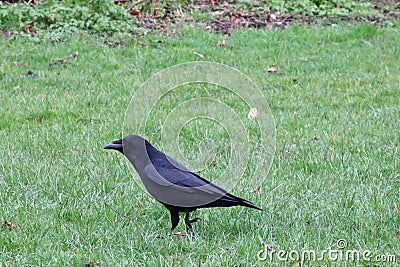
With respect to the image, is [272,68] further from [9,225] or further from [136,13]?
[9,225]

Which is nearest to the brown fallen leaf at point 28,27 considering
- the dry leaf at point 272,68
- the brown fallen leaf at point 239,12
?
the brown fallen leaf at point 239,12

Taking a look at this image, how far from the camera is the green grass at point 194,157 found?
418 centimetres

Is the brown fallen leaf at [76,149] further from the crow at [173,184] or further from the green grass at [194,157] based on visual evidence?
the crow at [173,184]

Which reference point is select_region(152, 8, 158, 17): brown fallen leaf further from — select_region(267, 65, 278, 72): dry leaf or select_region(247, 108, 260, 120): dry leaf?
select_region(247, 108, 260, 120): dry leaf

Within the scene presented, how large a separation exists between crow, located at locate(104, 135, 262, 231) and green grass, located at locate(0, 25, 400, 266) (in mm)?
239

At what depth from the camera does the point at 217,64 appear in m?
10.4

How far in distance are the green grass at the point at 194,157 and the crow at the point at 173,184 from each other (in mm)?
239

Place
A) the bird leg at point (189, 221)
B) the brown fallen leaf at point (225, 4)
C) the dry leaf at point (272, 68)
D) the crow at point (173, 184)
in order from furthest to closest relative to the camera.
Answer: the brown fallen leaf at point (225, 4) < the dry leaf at point (272, 68) < the bird leg at point (189, 221) < the crow at point (173, 184)

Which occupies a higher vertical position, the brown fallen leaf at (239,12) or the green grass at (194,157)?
the green grass at (194,157)

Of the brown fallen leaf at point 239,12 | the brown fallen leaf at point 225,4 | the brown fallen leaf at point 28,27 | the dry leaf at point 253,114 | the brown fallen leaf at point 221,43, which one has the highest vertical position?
the dry leaf at point 253,114

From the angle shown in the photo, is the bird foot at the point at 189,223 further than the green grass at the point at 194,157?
Yes

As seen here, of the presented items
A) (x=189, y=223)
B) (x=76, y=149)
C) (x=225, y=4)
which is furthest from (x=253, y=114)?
(x=225, y=4)

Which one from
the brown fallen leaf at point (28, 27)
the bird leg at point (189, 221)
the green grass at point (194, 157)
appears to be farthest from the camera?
the brown fallen leaf at point (28, 27)

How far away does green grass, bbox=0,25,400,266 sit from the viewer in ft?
13.7
